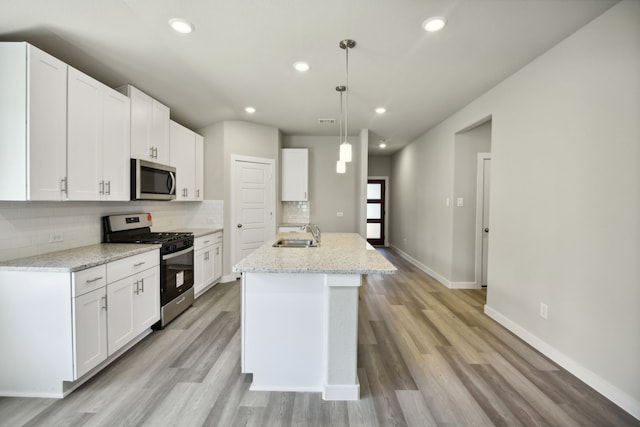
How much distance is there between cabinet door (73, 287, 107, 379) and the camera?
1792mm

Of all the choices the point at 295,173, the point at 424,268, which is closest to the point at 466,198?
the point at 424,268

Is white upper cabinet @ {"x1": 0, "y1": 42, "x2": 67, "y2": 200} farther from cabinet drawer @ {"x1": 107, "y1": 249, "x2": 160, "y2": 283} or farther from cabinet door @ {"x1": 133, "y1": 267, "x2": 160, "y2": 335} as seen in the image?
cabinet door @ {"x1": 133, "y1": 267, "x2": 160, "y2": 335}

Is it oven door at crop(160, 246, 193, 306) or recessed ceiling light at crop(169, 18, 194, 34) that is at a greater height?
recessed ceiling light at crop(169, 18, 194, 34)

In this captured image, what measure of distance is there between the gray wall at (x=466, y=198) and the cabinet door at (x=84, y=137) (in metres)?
4.25

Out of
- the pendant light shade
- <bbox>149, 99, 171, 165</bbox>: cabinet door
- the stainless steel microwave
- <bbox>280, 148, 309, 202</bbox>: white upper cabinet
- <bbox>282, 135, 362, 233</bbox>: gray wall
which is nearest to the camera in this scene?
the pendant light shade

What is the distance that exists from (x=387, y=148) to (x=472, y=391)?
5662mm

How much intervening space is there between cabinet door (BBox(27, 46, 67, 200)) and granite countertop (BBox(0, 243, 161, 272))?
44 cm

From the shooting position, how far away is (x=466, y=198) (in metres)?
4.06

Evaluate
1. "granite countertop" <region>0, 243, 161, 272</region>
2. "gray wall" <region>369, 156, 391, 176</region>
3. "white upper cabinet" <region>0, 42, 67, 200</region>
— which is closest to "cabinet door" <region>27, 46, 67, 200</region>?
"white upper cabinet" <region>0, 42, 67, 200</region>

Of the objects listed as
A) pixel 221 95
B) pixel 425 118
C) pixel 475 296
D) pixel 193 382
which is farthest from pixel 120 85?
pixel 475 296

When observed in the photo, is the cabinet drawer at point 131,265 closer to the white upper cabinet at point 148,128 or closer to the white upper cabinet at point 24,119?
the white upper cabinet at point 24,119

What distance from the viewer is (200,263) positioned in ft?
11.8

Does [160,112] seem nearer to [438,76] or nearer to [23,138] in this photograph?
[23,138]

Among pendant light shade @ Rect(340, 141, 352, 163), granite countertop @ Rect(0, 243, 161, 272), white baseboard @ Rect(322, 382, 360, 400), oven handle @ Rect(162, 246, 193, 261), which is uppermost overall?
pendant light shade @ Rect(340, 141, 352, 163)
